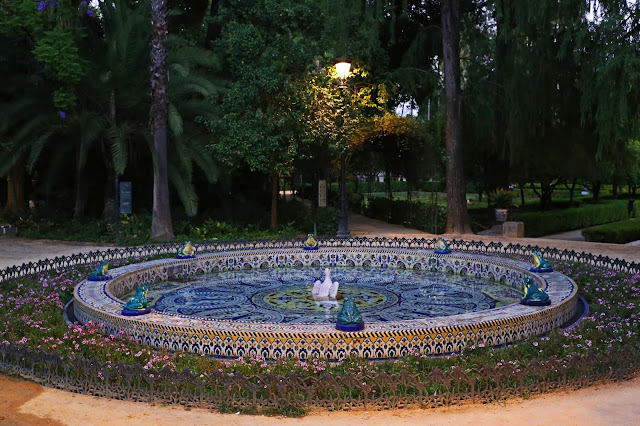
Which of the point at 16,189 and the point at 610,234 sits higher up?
the point at 16,189

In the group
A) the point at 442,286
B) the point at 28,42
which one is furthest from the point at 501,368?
the point at 28,42

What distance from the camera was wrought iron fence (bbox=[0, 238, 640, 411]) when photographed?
5.58 metres

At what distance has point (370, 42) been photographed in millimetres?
20141

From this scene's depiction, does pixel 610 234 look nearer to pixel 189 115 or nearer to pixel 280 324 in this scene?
pixel 189 115

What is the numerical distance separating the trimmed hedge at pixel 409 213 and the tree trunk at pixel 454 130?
142 centimetres

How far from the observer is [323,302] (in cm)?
995

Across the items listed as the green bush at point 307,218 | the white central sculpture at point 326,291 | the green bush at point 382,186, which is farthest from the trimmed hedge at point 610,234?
the green bush at point 382,186

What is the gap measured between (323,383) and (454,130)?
15.2 meters

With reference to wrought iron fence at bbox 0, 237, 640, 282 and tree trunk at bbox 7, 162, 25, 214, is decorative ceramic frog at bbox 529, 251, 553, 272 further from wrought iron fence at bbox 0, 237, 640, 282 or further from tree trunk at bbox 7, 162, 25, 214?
tree trunk at bbox 7, 162, 25, 214

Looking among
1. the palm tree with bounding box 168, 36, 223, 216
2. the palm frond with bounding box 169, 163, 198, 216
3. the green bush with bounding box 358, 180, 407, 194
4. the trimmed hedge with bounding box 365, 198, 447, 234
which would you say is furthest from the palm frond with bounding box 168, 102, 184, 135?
the green bush with bounding box 358, 180, 407, 194

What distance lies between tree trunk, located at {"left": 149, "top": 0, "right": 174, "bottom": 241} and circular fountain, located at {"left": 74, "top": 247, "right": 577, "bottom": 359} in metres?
5.00

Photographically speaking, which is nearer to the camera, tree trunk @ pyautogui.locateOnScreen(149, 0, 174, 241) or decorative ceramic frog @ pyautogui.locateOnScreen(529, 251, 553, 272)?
decorative ceramic frog @ pyautogui.locateOnScreen(529, 251, 553, 272)

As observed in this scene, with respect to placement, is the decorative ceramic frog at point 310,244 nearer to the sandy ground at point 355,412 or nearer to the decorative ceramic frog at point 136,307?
the decorative ceramic frog at point 136,307

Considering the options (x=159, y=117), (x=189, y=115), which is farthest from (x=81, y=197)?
(x=159, y=117)
